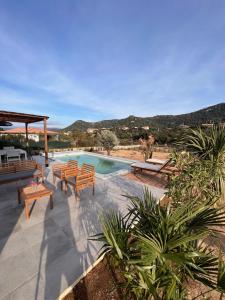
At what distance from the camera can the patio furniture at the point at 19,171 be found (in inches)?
214

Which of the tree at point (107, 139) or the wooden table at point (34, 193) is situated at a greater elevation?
the tree at point (107, 139)

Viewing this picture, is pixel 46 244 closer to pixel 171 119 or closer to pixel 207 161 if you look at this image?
pixel 207 161

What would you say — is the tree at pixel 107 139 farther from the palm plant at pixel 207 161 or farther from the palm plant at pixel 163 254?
the palm plant at pixel 163 254

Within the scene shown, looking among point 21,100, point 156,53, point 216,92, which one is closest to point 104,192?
point 156,53

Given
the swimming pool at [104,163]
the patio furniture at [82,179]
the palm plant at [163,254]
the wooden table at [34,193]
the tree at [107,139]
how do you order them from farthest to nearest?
the tree at [107,139] < the swimming pool at [104,163] < the patio furniture at [82,179] < the wooden table at [34,193] < the palm plant at [163,254]

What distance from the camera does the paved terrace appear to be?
2090 mm

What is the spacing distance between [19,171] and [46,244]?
410cm

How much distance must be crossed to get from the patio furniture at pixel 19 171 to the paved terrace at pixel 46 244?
2.15 feet

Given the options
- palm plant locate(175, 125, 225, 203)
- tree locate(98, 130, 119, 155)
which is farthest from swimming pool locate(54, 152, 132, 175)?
palm plant locate(175, 125, 225, 203)

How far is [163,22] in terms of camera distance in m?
7.68

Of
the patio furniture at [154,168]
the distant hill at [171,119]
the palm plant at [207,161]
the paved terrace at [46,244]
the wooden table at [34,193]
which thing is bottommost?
the paved terrace at [46,244]

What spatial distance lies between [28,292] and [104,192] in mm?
3542

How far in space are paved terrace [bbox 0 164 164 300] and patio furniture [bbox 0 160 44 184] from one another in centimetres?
65

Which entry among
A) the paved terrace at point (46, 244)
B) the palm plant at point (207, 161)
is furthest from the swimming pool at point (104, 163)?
the palm plant at point (207, 161)
